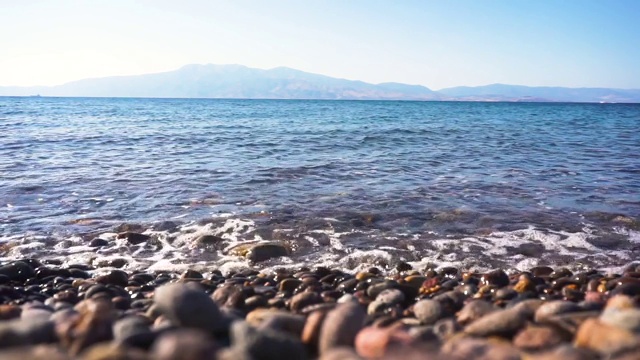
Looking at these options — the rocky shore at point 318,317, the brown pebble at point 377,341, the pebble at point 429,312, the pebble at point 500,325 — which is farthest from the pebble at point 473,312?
the brown pebble at point 377,341

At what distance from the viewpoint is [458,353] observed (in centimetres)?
255

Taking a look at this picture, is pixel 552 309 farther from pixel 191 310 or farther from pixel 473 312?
pixel 191 310

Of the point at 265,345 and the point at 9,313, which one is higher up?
the point at 265,345

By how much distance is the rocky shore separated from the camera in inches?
101

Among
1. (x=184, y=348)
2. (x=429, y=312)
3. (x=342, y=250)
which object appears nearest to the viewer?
(x=184, y=348)

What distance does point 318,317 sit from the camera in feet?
10.5

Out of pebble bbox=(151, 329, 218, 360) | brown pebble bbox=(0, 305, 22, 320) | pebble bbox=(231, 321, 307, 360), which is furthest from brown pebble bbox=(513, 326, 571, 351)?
brown pebble bbox=(0, 305, 22, 320)

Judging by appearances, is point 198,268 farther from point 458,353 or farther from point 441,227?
point 458,353

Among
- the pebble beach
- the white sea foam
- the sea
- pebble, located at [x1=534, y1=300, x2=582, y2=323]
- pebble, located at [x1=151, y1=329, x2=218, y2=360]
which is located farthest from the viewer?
the sea

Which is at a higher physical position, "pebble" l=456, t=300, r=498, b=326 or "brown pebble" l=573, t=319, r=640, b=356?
"brown pebble" l=573, t=319, r=640, b=356

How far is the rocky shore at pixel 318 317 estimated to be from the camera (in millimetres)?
2553

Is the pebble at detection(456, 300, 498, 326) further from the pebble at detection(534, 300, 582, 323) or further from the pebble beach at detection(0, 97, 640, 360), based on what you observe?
the pebble at detection(534, 300, 582, 323)

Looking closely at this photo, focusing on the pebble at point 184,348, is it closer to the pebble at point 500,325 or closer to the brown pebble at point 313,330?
the brown pebble at point 313,330

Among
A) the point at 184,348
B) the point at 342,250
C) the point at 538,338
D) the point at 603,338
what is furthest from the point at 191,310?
the point at 342,250
